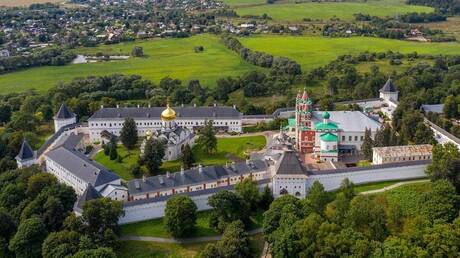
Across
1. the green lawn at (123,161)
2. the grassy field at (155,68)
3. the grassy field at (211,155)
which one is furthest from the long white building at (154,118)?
the grassy field at (155,68)

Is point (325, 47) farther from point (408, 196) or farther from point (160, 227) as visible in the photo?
point (160, 227)

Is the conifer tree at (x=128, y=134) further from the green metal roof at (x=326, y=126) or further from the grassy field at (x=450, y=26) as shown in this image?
the grassy field at (x=450, y=26)

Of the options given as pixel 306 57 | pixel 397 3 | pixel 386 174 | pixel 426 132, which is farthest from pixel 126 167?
pixel 397 3

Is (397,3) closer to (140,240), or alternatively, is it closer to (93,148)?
(93,148)

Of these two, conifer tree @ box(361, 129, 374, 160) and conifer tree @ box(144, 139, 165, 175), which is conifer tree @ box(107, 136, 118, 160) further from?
conifer tree @ box(361, 129, 374, 160)

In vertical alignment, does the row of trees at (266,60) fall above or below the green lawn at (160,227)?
above
